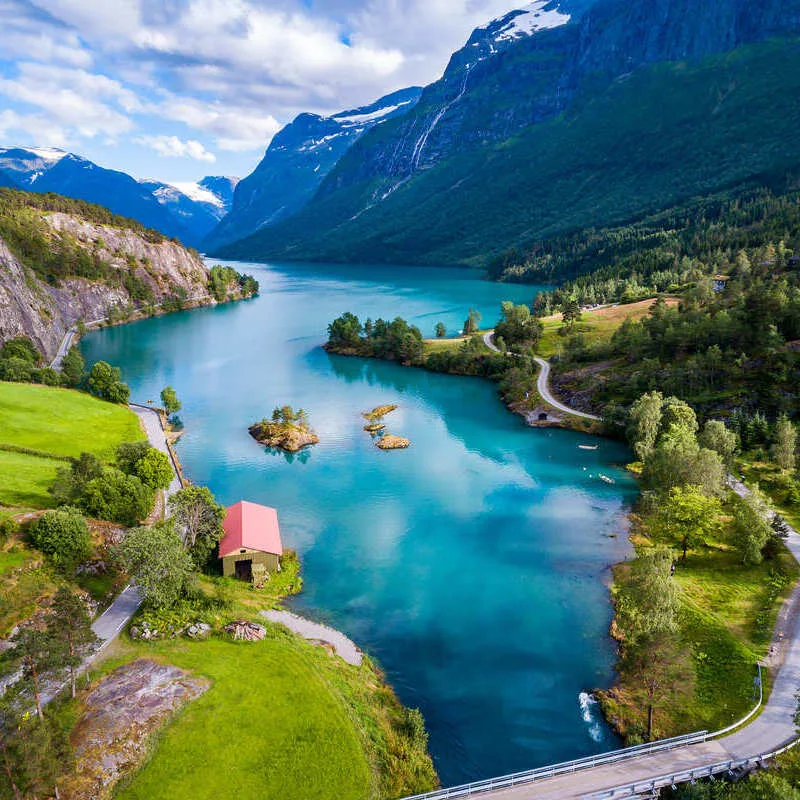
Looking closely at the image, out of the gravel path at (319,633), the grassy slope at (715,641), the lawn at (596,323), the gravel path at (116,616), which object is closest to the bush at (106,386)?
the gravel path at (116,616)

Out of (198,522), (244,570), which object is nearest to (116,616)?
(198,522)

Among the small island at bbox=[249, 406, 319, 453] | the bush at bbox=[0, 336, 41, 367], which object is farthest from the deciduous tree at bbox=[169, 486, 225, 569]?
the bush at bbox=[0, 336, 41, 367]

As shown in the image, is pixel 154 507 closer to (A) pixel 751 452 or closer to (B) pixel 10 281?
(A) pixel 751 452

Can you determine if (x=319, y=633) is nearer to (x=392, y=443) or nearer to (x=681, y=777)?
(x=681, y=777)

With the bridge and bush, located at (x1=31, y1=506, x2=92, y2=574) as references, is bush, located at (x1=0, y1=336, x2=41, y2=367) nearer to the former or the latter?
bush, located at (x1=31, y1=506, x2=92, y2=574)

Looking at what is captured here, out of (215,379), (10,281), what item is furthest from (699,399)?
(10,281)
